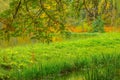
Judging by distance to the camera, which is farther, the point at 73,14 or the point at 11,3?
the point at 73,14

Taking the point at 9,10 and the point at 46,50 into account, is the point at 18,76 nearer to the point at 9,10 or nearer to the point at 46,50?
the point at 9,10

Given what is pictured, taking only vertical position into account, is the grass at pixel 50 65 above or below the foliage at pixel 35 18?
below

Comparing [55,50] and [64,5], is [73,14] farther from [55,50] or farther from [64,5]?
[55,50]

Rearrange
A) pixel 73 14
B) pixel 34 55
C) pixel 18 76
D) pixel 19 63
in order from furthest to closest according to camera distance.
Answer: pixel 34 55 → pixel 19 63 → pixel 18 76 → pixel 73 14

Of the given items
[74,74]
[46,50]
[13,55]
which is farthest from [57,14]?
[46,50]

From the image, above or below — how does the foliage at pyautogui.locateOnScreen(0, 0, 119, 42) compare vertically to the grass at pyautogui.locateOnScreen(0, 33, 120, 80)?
above

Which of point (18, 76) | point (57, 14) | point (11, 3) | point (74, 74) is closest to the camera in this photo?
point (11, 3)

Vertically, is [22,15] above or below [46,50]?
above

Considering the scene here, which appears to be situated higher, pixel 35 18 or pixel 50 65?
pixel 35 18

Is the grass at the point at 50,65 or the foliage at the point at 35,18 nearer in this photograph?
the foliage at the point at 35,18

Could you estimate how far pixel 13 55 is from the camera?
41.9 ft

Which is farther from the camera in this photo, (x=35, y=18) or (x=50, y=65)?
(x=50, y=65)

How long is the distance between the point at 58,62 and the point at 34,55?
11.2 feet

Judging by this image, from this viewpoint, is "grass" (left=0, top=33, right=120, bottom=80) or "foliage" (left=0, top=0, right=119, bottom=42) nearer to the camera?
"foliage" (left=0, top=0, right=119, bottom=42)
